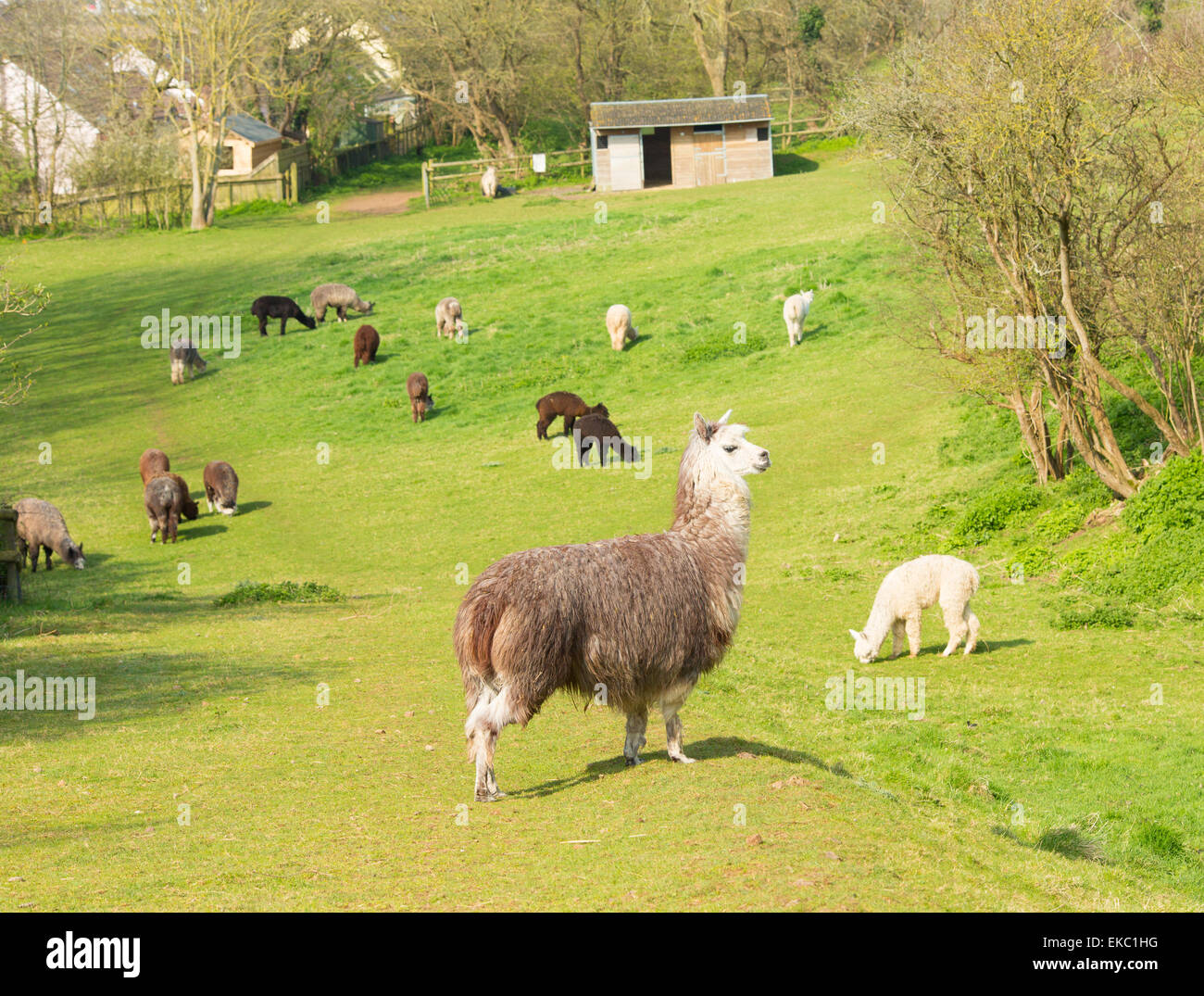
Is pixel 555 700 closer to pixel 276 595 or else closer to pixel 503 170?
pixel 276 595

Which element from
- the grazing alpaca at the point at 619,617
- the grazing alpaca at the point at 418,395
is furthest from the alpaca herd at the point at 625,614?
the grazing alpaca at the point at 418,395

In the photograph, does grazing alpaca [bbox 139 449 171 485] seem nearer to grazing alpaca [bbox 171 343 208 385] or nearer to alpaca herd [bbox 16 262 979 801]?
grazing alpaca [bbox 171 343 208 385]

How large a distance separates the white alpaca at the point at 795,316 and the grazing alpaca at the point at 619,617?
942 inches

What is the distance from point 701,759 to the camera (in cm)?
937

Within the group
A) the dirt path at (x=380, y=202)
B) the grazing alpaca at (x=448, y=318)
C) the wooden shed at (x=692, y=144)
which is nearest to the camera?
the grazing alpaca at (x=448, y=318)

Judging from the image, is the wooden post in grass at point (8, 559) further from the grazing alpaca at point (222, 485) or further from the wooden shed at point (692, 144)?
the wooden shed at point (692, 144)

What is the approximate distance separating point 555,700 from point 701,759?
3.47m

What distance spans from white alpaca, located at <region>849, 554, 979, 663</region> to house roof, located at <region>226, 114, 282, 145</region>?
198 ft

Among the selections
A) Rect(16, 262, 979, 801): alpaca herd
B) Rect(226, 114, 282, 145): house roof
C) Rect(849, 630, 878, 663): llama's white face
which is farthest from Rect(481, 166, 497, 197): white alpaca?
Rect(16, 262, 979, 801): alpaca herd

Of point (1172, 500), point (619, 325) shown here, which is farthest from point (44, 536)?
point (1172, 500)

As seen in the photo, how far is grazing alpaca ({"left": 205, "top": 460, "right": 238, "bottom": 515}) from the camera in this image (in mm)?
25312

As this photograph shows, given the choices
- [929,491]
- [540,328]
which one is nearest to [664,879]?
[929,491]

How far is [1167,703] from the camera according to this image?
1306 centimetres

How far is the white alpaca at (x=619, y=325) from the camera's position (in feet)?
113
